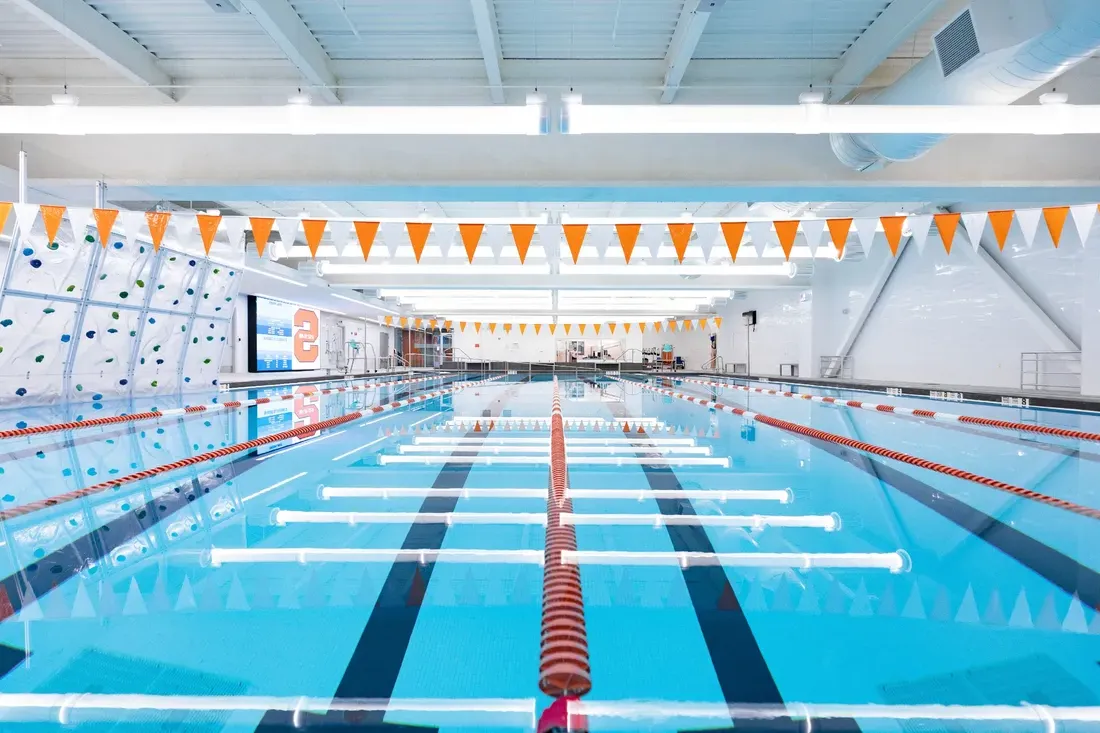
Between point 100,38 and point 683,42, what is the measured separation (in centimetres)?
456

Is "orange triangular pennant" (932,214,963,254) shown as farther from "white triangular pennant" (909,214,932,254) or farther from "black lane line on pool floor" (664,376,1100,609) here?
"black lane line on pool floor" (664,376,1100,609)

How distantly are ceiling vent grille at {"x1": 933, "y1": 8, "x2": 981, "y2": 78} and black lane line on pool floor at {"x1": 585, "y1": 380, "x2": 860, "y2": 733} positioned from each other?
3.26 m

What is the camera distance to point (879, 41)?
471cm

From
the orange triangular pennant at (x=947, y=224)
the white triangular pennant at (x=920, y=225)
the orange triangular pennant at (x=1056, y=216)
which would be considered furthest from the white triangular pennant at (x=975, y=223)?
the orange triangular pennant at (x=1056, y=216)

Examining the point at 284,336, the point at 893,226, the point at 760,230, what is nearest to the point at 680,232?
the point at 760,230

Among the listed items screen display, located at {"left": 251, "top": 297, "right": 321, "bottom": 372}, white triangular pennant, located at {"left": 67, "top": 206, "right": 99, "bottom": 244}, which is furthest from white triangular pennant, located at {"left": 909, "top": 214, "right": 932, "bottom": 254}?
screen display, located at {"left": 251, "top": 297, "right": 321, "bottom": 372}

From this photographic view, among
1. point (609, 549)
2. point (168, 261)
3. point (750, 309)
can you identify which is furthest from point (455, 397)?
point (750, 309)

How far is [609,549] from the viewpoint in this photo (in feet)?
9.45

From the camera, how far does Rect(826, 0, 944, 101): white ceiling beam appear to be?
14.1 feet

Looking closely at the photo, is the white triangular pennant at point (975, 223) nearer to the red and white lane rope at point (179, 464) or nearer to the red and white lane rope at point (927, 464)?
the red and white lane rope at point (927, 464)

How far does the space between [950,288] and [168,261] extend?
14653mm

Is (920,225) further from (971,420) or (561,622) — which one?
(561,622)

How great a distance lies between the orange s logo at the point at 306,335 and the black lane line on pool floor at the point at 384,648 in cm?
2011

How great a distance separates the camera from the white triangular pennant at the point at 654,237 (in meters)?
10.7
